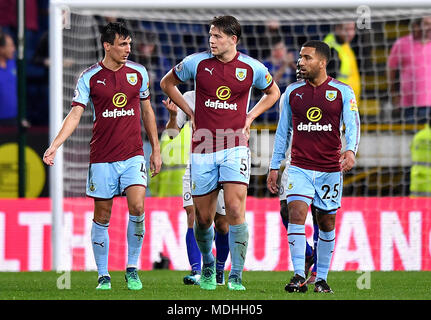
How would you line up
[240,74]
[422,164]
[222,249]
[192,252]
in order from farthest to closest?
[422,164] < [192,252] < [222,249] < [240,74]

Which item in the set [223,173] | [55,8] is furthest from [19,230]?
[223,173]

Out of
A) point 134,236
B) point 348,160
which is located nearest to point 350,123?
point 348,160

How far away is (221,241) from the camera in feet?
29.5

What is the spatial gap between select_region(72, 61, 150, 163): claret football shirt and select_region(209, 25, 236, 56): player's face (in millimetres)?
768

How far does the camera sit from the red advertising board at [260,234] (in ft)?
38.4

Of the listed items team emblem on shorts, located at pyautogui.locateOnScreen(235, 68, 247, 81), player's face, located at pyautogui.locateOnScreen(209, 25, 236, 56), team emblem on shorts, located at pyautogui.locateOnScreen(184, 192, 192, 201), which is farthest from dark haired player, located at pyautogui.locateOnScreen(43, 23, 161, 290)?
team emblem on shorts, located at pyautogui.locateOnScreen(184, 192, 192, 201)

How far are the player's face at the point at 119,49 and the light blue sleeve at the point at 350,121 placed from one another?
69.4 inches

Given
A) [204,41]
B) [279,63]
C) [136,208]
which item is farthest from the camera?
[204,41]

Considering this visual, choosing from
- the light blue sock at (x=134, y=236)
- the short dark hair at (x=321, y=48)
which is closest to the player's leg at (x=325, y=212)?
the short dark hair at (x=321, y=48)

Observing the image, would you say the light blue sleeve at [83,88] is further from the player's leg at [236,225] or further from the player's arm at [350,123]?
the player's arm at [350,123]

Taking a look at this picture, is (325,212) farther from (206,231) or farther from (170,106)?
(170,106)

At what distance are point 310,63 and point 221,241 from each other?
6.26 feet

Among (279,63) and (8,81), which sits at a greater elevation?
(279,63)

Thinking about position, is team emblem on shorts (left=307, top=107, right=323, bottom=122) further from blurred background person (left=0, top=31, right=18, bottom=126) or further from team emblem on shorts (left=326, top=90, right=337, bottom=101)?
blurred background person (left=0, top=31, right=18, bottom=126)
